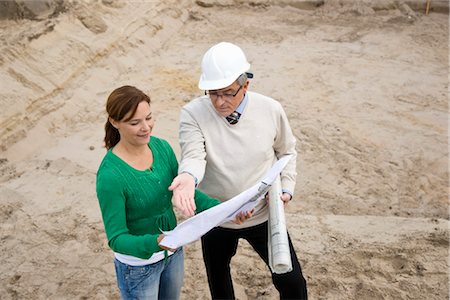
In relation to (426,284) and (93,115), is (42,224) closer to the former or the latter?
(93,115)

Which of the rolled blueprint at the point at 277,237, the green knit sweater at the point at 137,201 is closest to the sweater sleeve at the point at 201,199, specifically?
the green knit sweater at the point at 137,201

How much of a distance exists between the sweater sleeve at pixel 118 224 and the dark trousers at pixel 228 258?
0.72 meters

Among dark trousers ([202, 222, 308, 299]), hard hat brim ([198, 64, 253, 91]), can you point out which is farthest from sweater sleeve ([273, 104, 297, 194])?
hard hat brim ([198, 64, 253, 91])

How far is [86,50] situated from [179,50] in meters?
2.01

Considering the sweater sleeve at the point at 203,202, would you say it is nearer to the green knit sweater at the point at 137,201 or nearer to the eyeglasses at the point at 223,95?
the green knit sweater at the point at 137,201

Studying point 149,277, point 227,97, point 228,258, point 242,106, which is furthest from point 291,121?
point 149,277

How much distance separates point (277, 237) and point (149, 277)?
2.11 ft

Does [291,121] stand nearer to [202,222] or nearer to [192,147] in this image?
[192,147]

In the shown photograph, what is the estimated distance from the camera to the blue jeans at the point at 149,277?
2576 millimetres

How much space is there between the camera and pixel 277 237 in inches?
101

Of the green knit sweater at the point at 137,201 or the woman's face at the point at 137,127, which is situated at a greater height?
the woman's face at the point at 137,127

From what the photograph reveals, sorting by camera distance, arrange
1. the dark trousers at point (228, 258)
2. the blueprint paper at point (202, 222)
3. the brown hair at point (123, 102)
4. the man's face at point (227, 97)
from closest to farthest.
A: the blueprint paper at point (202, 222)
the brown hair at point (123, 102)
the man's face at point (227, 97)
the dark trousers at point (228, 258)

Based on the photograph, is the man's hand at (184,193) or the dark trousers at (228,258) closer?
the man's hand at (184,193)

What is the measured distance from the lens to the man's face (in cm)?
267
